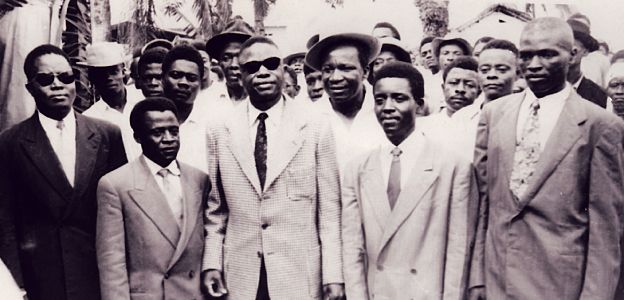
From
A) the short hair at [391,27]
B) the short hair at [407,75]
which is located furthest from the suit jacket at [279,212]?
the short hair at [391,27]

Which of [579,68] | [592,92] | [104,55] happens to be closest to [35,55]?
[104,55]

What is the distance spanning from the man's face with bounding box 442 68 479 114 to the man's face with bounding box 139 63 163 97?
5.36ft

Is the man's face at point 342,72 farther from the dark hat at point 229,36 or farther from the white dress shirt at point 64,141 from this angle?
the white dress shirt at point 64,141

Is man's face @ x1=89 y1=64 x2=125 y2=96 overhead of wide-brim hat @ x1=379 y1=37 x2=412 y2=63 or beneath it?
beneath

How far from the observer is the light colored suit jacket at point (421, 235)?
2902 millimetres

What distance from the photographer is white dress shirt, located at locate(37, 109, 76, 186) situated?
10.3ft

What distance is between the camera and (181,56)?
3.44 m

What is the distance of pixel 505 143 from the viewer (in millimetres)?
2920

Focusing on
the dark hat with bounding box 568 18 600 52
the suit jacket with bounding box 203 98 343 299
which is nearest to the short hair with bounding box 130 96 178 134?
the suit jacket with bounding box 203 98 343 299

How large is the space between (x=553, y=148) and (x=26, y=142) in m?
2.47

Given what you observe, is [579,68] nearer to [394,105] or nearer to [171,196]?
[394,105]

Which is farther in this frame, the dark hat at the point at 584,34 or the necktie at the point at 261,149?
the dark hat at the point at 584,34

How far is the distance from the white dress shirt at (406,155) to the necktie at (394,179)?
0.01 m

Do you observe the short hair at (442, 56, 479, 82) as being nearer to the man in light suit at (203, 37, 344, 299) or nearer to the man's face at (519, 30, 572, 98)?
the man's face at (519, 30, 572, 98)
